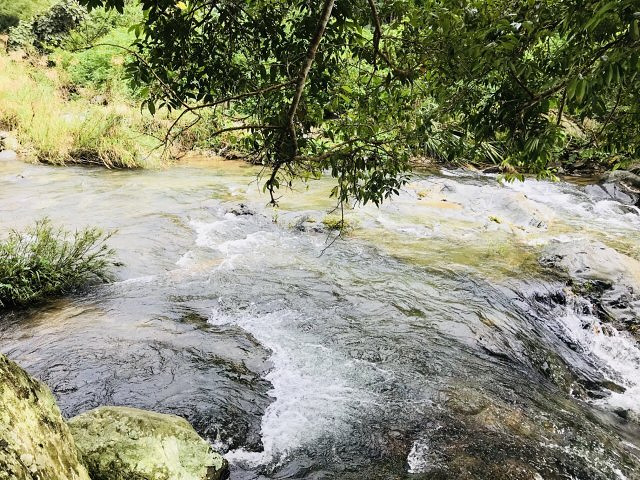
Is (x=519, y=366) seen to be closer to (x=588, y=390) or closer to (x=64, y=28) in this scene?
(x=588, y=390)

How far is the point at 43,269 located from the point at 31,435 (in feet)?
14.3

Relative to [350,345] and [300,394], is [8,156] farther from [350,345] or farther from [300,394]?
[300,394]

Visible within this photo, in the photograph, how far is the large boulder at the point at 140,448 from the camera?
2594 mm

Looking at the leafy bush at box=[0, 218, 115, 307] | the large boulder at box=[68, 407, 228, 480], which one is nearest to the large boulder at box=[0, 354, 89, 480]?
the large boulder at box=[68, 407, 228, 480]

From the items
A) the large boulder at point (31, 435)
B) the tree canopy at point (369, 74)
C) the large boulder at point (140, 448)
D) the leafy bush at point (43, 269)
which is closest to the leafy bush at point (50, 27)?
the leafy bush at point (43, 269)

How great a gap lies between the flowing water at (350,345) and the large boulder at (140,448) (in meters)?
0.41

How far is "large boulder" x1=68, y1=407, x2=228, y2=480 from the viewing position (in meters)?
2.59

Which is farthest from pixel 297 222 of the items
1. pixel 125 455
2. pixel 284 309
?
pixel 125 455

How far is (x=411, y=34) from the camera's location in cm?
343

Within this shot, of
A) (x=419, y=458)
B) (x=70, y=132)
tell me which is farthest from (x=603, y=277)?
(x=70, y=132)

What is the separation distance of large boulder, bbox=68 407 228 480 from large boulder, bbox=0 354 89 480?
1.64 feet

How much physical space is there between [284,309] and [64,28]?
70.0ft

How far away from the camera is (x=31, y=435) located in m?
1.72

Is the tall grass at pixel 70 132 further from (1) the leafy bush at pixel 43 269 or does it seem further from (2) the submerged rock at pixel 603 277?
(2) the submerged rock at pixel 603 277
